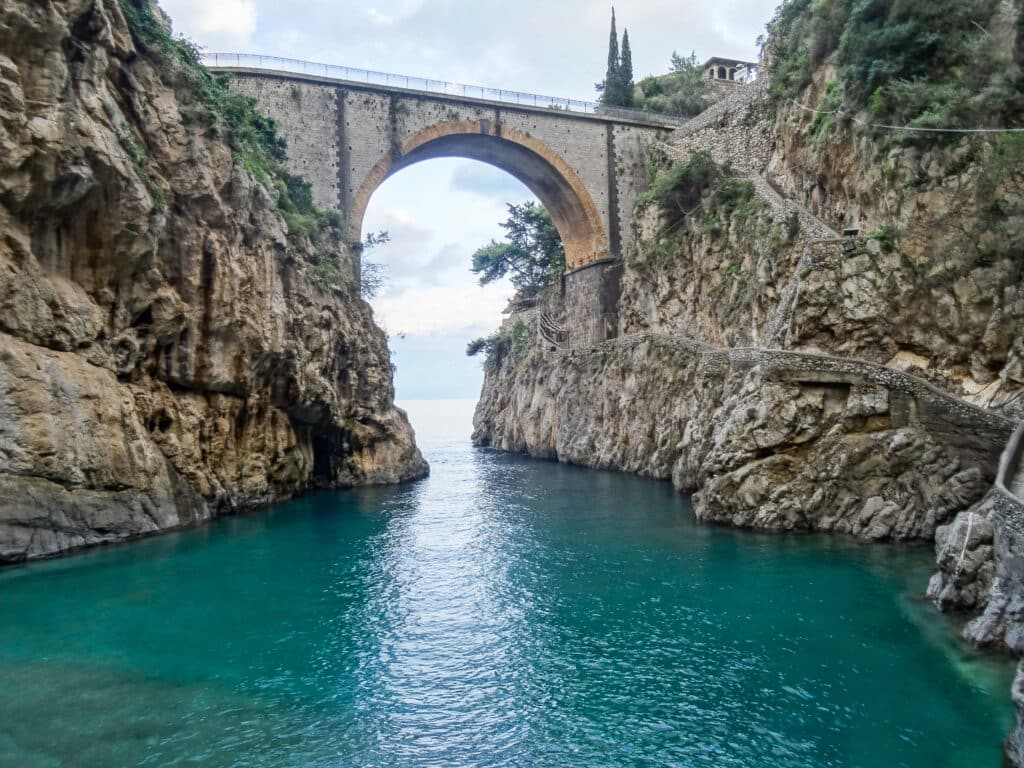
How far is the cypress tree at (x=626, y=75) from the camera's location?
47688 millimetres

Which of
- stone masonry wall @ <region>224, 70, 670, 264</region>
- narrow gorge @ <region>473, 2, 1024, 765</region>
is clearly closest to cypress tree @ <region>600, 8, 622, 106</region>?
stone masonry wall @ <region>224, 70, 670, 264</region>

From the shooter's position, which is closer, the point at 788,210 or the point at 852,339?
the point at 852,339

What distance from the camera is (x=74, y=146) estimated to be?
17.6m

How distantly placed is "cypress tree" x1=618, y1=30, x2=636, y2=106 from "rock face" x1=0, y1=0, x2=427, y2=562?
2742cm

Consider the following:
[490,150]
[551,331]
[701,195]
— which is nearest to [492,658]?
[701,195]

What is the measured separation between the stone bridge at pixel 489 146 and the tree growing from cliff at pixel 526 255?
8780mm

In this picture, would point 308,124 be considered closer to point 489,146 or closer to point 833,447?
point 489,146

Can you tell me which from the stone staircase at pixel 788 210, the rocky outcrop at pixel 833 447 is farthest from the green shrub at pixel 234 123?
the stone staircase at pixel 788 210

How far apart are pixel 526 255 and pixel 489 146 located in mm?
16984

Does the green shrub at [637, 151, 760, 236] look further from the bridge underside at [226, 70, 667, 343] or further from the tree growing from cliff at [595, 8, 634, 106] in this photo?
the tree growing from cliff at [595, 8, 634, 106]

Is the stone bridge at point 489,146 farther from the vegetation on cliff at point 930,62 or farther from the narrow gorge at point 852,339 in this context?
the vegetation on cliff at point 930,62

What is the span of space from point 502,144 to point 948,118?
21638 millimetres

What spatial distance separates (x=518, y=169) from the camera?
39.8 meters

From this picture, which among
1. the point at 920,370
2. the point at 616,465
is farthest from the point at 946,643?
the point at 616,465
